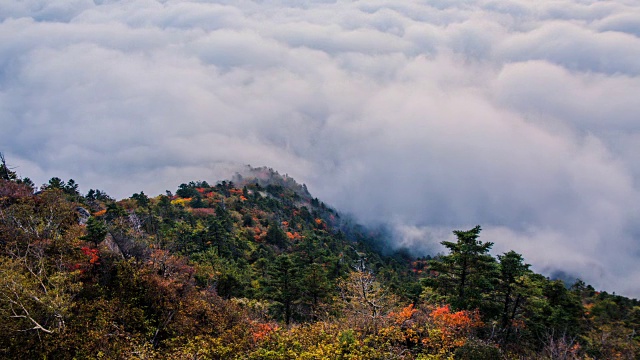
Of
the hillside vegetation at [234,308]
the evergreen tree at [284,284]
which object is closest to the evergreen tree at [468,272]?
the hillside vegetation at [234,308]

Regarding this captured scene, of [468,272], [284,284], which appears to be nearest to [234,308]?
[284,284]

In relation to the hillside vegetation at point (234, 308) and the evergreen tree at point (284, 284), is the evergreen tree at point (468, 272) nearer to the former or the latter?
the hillside vegetation at point (234, 308)

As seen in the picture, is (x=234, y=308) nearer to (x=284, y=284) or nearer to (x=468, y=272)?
(x=284, y=284)

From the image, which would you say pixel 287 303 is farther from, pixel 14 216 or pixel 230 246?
pixel 230 246

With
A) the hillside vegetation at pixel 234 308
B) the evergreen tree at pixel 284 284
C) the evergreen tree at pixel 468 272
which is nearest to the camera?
the hillside vegetation at pixel 234 308

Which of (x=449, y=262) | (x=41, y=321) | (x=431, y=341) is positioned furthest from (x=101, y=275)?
(x=449, y=262)

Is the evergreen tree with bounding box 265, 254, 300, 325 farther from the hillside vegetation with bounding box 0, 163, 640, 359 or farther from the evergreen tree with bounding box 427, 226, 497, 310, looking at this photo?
the evergreen tree with bounding box 427, 226, 497, 310

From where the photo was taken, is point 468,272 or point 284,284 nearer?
point 468,272

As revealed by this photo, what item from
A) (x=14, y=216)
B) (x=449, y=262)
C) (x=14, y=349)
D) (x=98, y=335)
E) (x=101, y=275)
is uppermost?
(x=449, y=262)

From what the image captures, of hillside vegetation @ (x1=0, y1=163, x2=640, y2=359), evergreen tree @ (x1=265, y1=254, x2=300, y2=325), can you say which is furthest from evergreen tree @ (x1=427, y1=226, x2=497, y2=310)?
evergreen tree @ (x1=265, y1=254, x2=300, y2=325)

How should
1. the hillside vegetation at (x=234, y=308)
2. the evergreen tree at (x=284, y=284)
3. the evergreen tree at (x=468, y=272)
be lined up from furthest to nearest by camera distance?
1. the evergreen tree at (x=284, y=284)
2. the evergreen tree at (x=468, y=272)
3. the hillside vegetation at (x=234, y=308)

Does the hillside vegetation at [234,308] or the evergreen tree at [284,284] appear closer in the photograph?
the hillside vegetation at [234,308]

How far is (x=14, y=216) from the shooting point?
40156 millimetres

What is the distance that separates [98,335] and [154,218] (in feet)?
225
